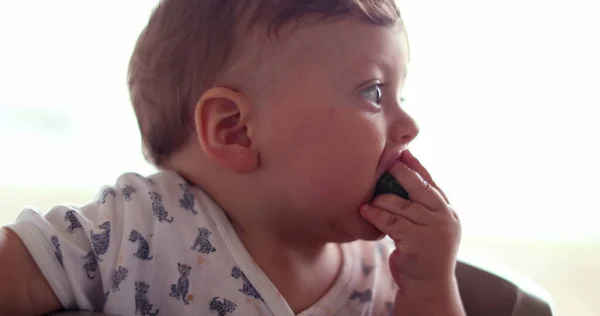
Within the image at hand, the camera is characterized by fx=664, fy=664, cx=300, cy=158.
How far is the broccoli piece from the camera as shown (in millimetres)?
674

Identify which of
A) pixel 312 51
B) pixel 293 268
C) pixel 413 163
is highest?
pixel 312 51

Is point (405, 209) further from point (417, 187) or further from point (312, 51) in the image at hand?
point (312, 51)

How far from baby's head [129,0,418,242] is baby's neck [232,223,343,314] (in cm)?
2

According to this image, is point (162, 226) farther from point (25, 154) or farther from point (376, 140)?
point (25, 154)

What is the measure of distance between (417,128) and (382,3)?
0.13m

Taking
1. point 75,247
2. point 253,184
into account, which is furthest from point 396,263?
point 75,247

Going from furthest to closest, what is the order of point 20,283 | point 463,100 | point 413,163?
point 463,100 < point 413,163 < point 20,283

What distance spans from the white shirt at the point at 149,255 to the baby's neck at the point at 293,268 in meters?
0.02

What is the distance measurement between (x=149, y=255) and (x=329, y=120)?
0.21 meters

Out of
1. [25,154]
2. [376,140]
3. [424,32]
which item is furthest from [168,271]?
[25,154]

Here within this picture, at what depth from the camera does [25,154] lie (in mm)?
1222

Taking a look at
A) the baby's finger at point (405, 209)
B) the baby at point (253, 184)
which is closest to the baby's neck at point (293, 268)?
the baby at point (253, 184)

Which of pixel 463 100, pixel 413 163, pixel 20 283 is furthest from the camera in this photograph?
pixel 463 100

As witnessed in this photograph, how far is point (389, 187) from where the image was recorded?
67 centimetres
